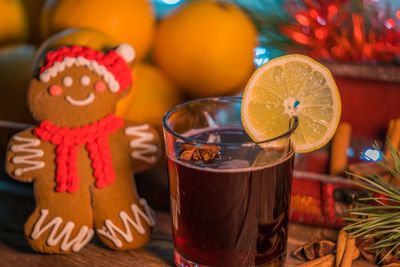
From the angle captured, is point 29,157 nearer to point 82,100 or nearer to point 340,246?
point 82,100

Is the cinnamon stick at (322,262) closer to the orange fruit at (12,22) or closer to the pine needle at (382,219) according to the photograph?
the pine needle at (382,219)

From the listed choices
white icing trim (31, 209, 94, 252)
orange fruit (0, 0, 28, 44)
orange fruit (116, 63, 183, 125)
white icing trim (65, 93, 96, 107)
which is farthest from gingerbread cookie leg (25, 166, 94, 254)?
orange fruit (0, 0, 28, 44)

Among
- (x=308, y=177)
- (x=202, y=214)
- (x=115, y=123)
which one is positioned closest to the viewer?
(x=202, y=214)

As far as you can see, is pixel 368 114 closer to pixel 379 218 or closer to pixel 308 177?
pixel 308 177

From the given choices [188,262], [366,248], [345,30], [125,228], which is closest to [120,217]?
[125,228]

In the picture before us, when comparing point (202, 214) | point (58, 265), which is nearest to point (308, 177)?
Result: point (202, 214)

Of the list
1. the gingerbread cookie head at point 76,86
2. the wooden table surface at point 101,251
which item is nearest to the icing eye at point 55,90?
the gingerbread cookie head at point 76,86
